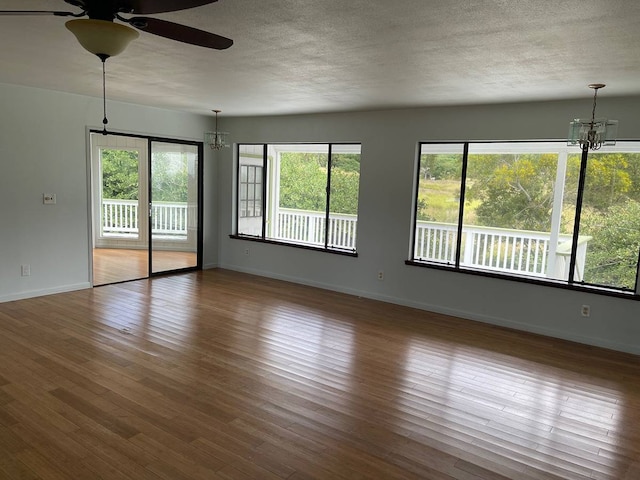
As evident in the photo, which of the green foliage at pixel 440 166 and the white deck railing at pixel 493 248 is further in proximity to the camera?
the white deck railing at pixel 493 248

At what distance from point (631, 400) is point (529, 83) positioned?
2.65 meters

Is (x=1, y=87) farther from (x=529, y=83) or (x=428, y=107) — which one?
(x=529, y=83)

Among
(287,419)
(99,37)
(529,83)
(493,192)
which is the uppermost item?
(529,83)

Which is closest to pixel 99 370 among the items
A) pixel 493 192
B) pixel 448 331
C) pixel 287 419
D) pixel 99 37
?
pixel 287 419

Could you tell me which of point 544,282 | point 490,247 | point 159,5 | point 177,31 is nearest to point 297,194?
point 490,247

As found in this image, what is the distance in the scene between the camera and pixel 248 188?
743 cm

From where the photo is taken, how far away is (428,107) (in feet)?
17.5

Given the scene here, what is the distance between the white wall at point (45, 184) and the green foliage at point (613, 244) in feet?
19.3

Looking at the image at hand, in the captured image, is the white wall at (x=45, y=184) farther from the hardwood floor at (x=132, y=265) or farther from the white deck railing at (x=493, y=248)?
the white deck railing at (x=493, y=248)

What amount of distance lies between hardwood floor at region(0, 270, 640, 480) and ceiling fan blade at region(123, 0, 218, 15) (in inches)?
88.0

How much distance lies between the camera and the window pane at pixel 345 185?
20.8 ft

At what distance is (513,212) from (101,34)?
17.3ft

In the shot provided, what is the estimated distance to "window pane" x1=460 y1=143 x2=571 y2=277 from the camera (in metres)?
5.60

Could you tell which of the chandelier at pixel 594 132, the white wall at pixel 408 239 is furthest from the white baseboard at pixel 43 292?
the chandelier at pixel 594 132
